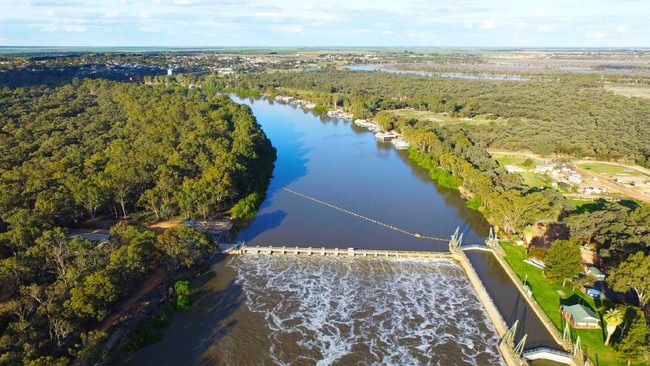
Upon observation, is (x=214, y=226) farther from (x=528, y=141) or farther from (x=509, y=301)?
(x=528, y=141)

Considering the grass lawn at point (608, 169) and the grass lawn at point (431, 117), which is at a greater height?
the grass lawn at point (431, 117)

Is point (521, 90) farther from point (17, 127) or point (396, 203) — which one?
point (17, 127)

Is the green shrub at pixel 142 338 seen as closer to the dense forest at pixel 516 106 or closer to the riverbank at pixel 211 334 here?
the riverbank at pixel 211 334

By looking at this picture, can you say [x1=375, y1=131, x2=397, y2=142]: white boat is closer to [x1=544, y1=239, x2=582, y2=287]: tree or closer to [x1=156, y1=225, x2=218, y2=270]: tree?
[x1=544, y1=239, x2=582, y2=287]: tree

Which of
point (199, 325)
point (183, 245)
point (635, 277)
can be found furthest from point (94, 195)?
point (635, 277)

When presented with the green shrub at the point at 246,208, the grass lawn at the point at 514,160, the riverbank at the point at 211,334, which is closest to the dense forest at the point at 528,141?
the grass lawn at the point at 514,160
